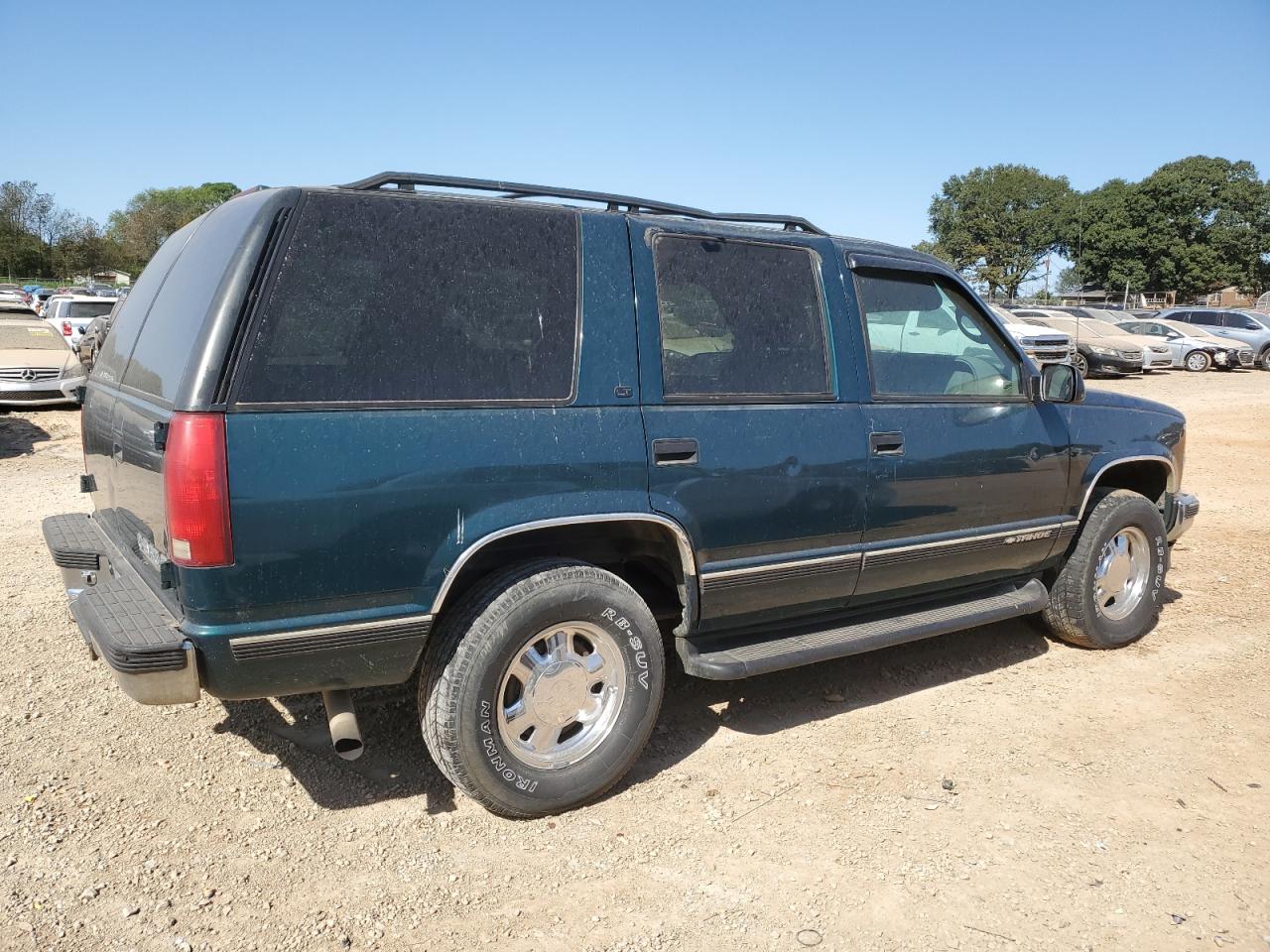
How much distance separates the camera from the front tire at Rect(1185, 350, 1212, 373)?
84.7 ft

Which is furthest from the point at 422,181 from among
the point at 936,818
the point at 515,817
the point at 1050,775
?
the point at 1050,775

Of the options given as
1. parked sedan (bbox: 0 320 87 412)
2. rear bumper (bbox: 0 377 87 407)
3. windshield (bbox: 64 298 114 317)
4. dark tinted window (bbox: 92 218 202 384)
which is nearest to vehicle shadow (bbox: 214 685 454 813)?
dark tinted window (bbox: 92 218 202 384)


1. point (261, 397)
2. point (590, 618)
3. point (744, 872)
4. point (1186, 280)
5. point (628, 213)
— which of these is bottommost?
point (744, 872)

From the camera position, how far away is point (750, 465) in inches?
142

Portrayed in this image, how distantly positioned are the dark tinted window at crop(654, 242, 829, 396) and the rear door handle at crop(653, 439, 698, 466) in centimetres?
19

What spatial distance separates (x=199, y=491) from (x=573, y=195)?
1688 mm

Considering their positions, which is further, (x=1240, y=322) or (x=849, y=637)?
(x=1240, y=322)

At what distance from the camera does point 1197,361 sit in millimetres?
25859

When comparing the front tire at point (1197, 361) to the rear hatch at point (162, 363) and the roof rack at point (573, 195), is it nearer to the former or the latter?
the roof rack at point (573, 195)

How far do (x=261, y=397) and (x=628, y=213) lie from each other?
5.06 feet

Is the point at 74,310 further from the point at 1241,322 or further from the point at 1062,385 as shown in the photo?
the point at 1241,322

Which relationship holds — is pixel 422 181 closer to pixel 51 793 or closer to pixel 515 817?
pixel 515 817

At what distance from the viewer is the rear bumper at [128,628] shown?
2.77 m

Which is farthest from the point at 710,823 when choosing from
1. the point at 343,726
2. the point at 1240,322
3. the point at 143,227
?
the point at 143,227
